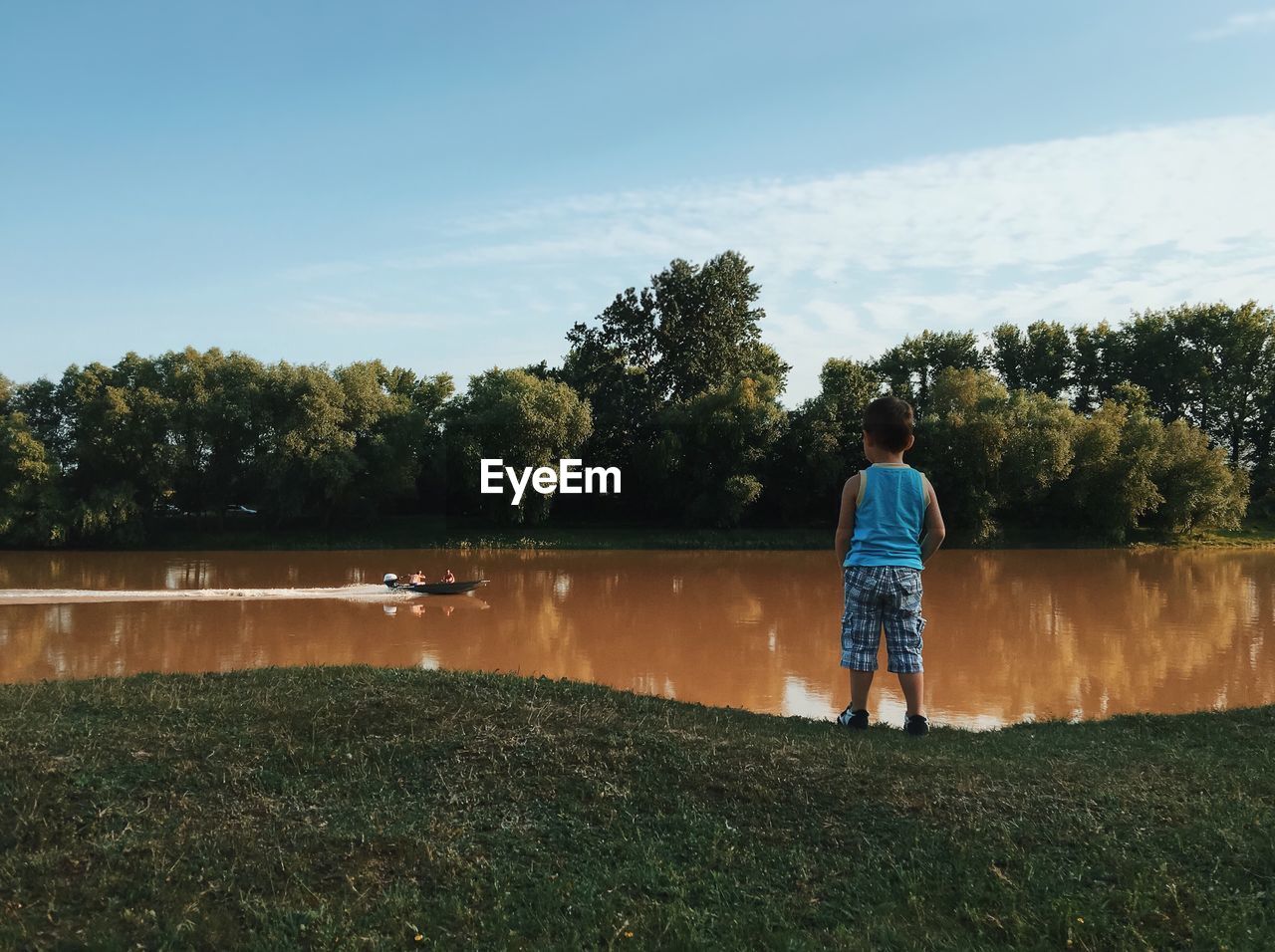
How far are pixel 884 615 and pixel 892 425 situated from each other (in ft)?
3.69

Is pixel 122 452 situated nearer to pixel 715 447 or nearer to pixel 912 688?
pixel 715 447

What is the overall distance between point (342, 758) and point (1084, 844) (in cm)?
334

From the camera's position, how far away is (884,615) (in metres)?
5.59

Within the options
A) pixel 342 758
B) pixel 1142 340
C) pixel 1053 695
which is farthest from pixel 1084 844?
pixel 1142 340

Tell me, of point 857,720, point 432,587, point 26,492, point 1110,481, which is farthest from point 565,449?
point 857,720

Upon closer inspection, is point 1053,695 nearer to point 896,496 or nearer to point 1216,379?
point 896,496

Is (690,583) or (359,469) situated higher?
(359,469)

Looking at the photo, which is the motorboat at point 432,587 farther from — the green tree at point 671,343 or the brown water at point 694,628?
the green tree at point 671,343

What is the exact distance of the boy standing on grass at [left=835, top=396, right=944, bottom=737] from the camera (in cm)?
545

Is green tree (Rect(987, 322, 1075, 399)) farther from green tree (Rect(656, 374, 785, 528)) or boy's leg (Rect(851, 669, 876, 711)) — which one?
boy's leg (Rect(851, 669, 876, 711))

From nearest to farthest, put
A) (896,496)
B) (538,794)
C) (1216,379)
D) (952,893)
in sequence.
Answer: (952,893)
(538,794)
(896,496)
(1216,379)

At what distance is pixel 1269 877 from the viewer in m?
3.53

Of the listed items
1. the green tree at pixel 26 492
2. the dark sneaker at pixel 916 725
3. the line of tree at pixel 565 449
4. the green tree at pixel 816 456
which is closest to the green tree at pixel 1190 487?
the line of tree at pixel 565 449

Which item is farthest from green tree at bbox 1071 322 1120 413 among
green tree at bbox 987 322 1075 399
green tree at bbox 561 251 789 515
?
green tree at bbox 561 251 789 515
